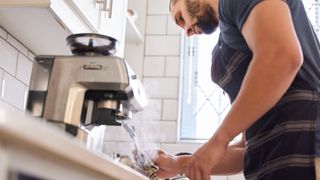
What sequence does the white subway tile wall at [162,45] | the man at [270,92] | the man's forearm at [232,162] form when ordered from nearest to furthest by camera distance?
1. the man at [270,92]
2. the man's forearm at [232,162]
3. the white subway tile wall at [162,45]

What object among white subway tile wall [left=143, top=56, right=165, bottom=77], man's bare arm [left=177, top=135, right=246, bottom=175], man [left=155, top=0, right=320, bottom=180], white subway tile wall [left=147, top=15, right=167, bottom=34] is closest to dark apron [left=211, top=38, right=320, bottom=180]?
man [left=155, top=0, right=320, bottom=180]

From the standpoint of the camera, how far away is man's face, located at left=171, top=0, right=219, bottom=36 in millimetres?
1416

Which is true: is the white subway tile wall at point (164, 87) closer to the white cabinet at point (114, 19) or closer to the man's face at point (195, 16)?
the white cabinet at point (114, 19)

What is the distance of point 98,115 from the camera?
1.19 meters

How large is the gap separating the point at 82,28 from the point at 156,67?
0.99 metres

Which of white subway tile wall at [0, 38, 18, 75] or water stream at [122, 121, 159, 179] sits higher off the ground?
white subway tile wall at [0, 38, 18, 75]

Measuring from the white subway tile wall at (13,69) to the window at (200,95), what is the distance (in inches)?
38.0

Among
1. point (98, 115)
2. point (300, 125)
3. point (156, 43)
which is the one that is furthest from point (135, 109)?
point (156, 43)

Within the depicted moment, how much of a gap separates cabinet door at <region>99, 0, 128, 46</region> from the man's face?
0.35 meters

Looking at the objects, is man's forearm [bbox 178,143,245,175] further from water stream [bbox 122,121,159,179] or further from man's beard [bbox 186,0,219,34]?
man's beard [bbox 186,0,219,34]

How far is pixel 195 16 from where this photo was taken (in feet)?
4.76

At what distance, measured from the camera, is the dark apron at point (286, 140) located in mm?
1110

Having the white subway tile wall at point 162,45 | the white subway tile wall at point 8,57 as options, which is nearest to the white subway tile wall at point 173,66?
the white subway tile wall at point 162,45

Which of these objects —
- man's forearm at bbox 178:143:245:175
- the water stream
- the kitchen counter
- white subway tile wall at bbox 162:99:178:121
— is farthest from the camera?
white subway tile wall at bbox 162:99:178:121
